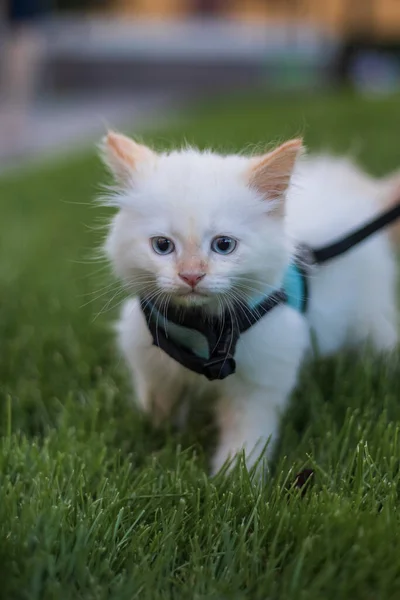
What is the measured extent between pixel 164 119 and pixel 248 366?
6783mm

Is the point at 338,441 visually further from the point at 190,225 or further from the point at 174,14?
the point at 174,14

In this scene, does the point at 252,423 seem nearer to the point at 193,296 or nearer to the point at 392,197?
the point at 193,296

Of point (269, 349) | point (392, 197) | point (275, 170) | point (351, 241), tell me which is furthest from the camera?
point (392, 197)

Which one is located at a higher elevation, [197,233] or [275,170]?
[275,170]

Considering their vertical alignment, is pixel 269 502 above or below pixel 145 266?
below

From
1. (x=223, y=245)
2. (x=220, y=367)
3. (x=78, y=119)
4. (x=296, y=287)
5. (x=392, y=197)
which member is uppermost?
(x=78, y=119)

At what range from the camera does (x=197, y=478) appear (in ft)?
5.22

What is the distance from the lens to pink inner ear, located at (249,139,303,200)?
58.6 inches

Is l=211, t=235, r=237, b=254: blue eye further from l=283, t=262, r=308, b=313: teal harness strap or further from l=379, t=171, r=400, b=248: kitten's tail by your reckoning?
l=379, t=171, r=400, b=248: kitten's tail

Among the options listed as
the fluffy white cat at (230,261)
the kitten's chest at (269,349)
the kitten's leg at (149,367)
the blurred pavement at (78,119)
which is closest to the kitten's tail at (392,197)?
the fluffy white cat at (230,261)

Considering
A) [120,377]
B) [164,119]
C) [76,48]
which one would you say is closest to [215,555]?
[120,377]

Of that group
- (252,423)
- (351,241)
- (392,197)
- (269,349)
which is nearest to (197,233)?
(269,349)

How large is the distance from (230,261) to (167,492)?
0.50m

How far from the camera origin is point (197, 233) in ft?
4.66
